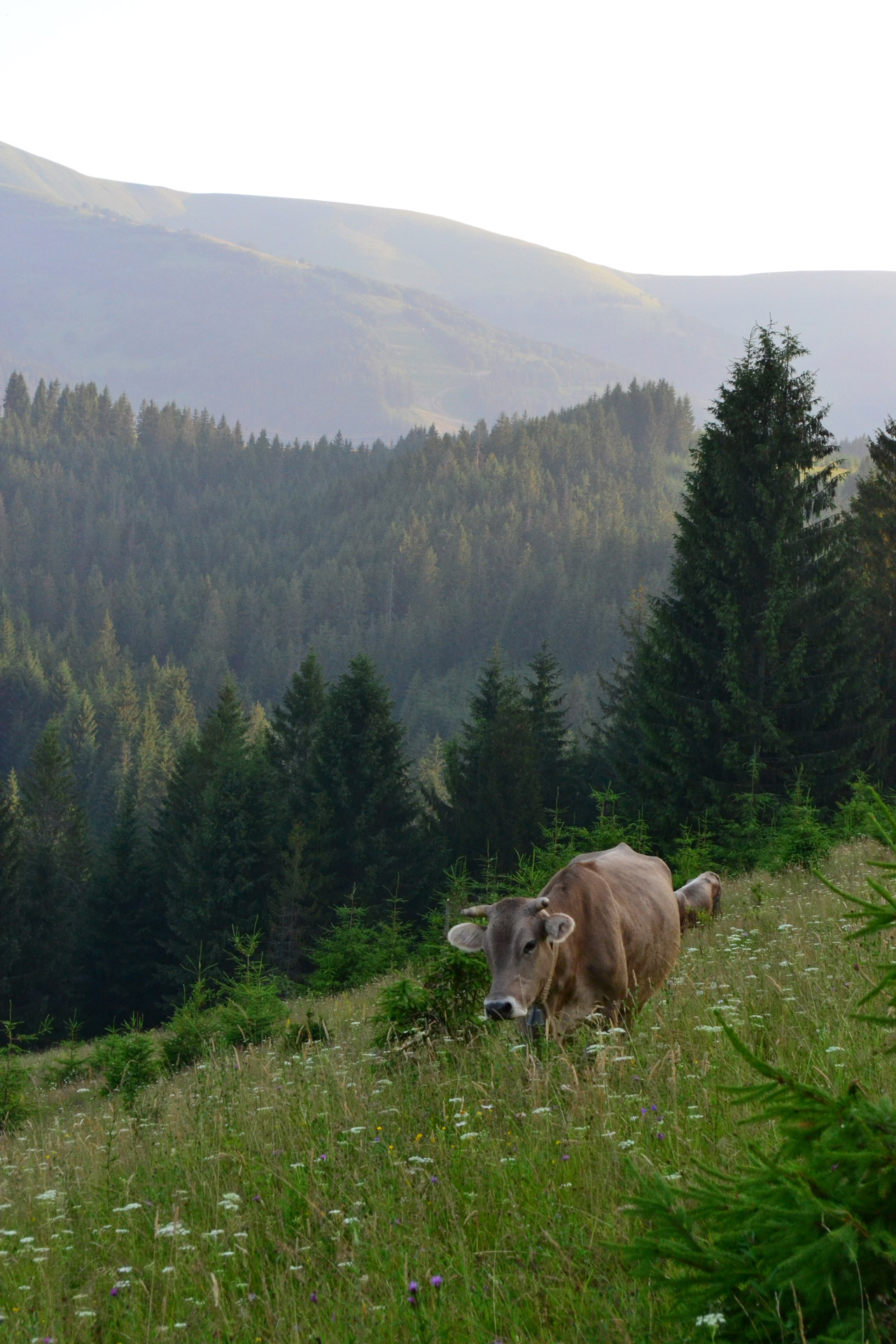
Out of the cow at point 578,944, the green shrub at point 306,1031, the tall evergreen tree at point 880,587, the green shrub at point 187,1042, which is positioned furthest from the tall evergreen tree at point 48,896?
the cow at point 578,944

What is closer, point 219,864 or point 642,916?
point 642,916

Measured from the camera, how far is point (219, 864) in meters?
48.2

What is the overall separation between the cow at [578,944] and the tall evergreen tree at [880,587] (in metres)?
20.2

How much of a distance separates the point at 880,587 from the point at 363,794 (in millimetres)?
25137

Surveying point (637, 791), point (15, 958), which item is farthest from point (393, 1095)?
point (15, 958)

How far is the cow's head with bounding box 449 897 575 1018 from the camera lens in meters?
6.98

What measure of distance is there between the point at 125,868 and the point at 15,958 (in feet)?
24.5

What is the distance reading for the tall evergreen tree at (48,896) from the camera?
5319cm

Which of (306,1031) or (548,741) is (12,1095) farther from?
(548,741)

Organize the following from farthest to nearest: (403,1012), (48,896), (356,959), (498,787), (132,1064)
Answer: (48,896) → (498,787) → (356,959) → (132,1064) → (403,1012)

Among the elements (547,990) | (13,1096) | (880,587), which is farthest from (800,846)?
(880,587)

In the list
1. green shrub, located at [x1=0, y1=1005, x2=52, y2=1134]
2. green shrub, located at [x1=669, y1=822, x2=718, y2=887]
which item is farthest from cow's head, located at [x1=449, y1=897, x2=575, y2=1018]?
green shrub, located at [x1=669, y1=822, x2=718, y2=887]

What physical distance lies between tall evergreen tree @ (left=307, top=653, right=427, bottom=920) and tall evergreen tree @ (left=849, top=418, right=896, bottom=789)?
22190 millimetres

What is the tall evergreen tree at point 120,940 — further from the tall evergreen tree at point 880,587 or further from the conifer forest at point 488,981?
the tall evergreen tree at point 880,587
